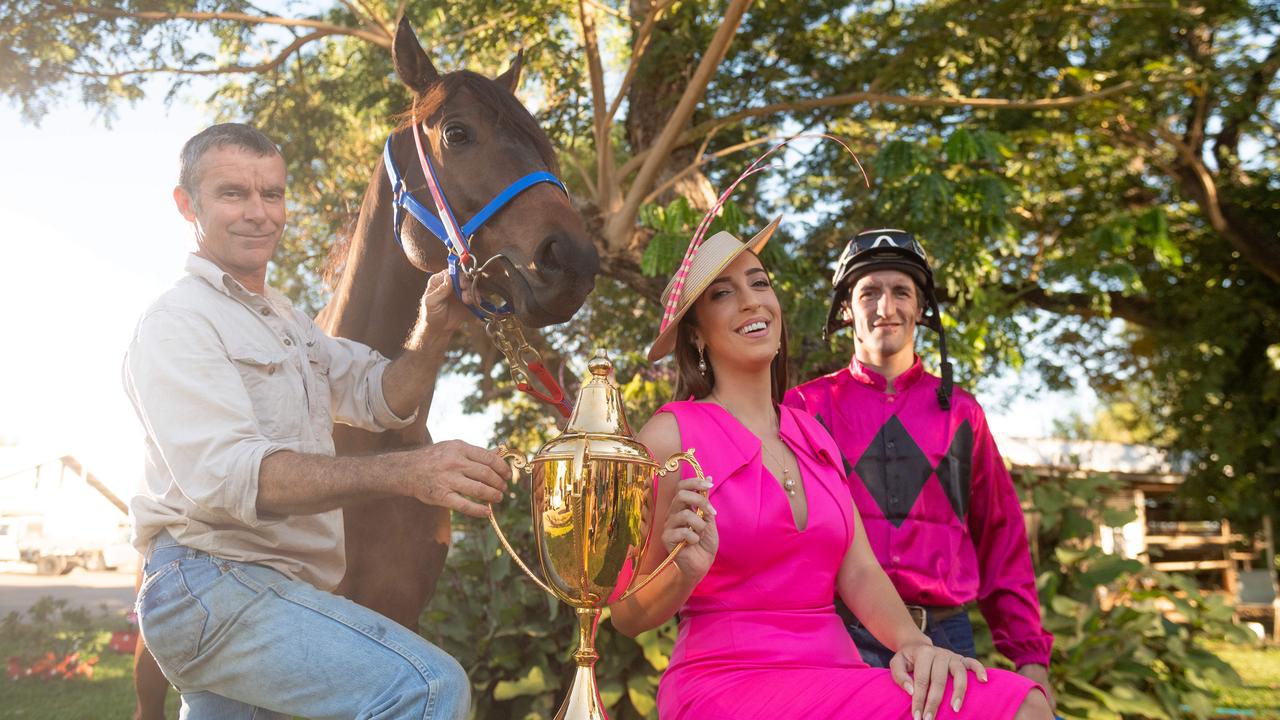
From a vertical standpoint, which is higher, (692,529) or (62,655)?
(692,529)

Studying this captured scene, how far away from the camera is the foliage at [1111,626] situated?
5.00 metres

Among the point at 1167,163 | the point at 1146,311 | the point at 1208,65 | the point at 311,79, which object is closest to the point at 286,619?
the point at 311,79

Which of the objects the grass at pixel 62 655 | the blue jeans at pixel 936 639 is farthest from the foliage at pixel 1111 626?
the grass at pixel 62 655

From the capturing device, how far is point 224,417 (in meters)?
1.60

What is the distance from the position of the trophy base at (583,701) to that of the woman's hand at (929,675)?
1.90 feet

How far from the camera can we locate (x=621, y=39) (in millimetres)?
9938

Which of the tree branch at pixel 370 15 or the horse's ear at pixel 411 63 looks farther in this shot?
the tree branch at pixel 370 15

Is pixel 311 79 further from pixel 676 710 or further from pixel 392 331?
pixel 676 710

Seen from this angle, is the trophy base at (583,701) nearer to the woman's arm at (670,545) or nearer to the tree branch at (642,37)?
the woman's arm at (670,545)

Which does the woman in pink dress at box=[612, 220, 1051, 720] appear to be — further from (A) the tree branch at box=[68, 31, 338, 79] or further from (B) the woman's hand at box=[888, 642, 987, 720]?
(A) the tree branch at box=[68, 31, 338, 79]

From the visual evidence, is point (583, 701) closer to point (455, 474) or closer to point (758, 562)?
point (758, 562)

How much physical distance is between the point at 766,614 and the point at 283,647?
982mm

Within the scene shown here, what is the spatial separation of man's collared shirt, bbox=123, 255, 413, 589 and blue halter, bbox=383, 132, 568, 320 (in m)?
0.38

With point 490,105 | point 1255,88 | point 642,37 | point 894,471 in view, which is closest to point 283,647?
point 490,105
